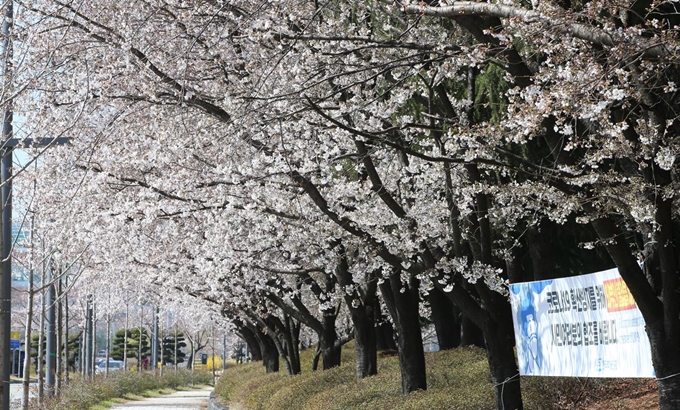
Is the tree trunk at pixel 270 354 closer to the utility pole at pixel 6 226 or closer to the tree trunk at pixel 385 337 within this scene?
the tree trunk at pixel 385 337

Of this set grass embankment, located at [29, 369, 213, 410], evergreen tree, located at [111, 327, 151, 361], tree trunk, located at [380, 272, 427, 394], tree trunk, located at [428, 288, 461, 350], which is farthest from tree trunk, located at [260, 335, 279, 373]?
evergreen tree, located at [111, 327, 151, 361]

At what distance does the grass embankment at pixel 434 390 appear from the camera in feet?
39.1

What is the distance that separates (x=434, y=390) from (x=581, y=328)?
4053mm

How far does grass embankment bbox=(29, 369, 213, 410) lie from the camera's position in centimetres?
2435

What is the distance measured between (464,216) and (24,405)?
9195mm

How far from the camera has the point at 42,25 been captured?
1062 cm

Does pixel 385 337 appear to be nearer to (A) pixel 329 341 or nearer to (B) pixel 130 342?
(A) pixel 329 341

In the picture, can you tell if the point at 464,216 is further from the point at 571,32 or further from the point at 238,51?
the point at 571,32

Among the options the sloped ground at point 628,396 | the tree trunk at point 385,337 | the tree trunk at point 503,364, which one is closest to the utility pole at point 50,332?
the tree trunk at point 385,337

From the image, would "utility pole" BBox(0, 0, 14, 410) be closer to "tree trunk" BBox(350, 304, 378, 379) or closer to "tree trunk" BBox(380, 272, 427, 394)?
"tree trunk" BBox(380, 272, 427, 394)

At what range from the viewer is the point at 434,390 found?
525 inches

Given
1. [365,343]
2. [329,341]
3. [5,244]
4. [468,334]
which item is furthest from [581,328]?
[329,341]

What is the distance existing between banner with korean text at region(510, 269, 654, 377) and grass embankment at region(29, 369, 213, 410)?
1396 cm

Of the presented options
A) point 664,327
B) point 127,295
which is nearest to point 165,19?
point 664,327
